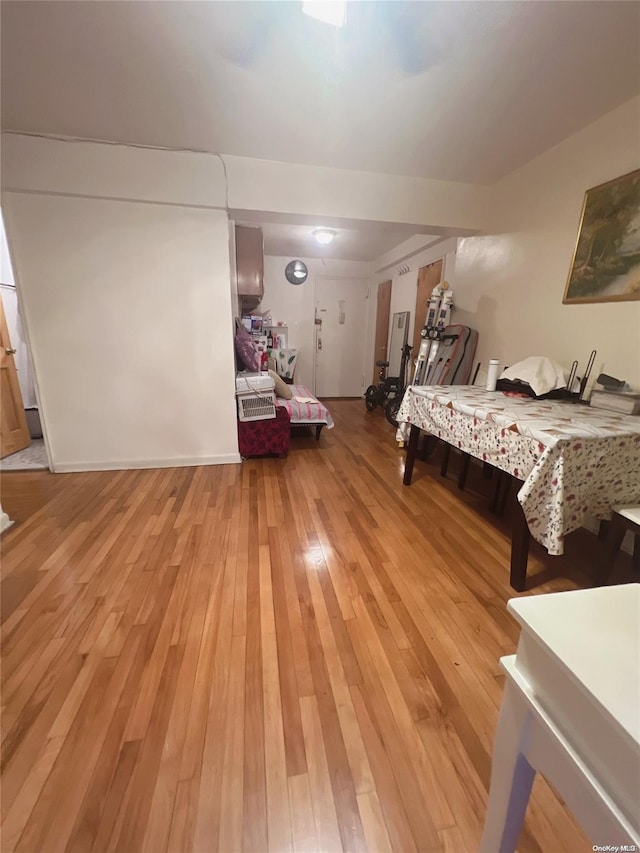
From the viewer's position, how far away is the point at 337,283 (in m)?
5.62

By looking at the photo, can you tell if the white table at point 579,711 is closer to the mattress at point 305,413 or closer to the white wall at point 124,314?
the white wall at point 124,314

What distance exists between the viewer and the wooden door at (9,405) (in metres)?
3.02

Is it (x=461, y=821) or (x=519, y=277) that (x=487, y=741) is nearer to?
(x=461, y=821)

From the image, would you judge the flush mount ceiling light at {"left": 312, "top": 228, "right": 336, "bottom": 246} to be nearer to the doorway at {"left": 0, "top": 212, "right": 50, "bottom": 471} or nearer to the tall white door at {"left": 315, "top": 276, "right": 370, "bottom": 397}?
the tall white door at {"left": 315, "top": 276, "right": 370, "bottom": 397}

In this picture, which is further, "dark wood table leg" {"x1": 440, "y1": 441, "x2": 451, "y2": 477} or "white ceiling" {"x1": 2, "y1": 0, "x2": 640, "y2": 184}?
"dark wood table leg" {"x1": 440, "y1": 441, "x2": 451, "y2": 477}

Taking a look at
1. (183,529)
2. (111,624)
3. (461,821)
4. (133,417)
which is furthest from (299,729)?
(133,417)

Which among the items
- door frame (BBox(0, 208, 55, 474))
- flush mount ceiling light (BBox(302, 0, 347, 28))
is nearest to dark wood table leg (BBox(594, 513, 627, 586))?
flush mount ceiling light (BBox(302, 0, 347, 28))

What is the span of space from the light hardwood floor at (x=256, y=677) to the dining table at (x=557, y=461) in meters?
0.44

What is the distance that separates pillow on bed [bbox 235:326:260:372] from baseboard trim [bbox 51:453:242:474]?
Answer: 1.01 metres

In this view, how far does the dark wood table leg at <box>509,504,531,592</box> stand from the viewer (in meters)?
1.48

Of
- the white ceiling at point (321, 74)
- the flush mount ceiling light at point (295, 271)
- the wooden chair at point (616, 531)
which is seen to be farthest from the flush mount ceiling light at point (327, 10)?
the flush mount ceiling light at point (295, 271)

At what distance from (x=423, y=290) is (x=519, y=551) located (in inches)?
137

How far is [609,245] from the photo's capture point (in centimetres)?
191

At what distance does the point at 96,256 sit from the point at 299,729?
10.3 feet
